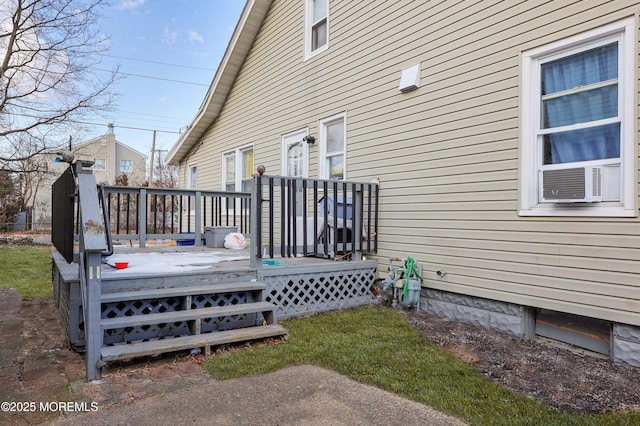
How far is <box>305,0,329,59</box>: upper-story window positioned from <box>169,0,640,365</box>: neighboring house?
8 centimetres

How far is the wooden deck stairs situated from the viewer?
128 inches

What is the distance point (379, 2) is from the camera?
19.0 feet


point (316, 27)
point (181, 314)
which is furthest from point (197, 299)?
point (316, 27)

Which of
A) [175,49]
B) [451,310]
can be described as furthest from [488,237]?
[175,49]

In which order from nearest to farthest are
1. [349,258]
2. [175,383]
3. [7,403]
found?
[7,403], [175,383], [349,258]

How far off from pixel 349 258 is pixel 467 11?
3.34 metres

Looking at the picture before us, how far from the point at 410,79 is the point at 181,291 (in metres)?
3.73

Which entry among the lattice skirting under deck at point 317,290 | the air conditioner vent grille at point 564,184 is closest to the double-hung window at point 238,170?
the lattice skirting under deck at point 317,290

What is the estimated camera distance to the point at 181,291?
12.1ft

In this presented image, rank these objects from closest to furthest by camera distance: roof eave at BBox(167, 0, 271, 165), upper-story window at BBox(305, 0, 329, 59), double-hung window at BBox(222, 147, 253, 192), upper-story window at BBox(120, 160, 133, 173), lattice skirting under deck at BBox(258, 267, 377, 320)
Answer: lattice skirting under deck at BBox(258, 267, 377, 320) → upper-story window at BBox(305, 0, 329, 59) → roof eave at BBox(167, 0, 271, 165) → double-hung window at BBox(222, 147, 253, 192) → upper-story window at BBox(120, 160, 133, 173)

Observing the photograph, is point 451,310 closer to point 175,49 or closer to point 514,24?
point 514,24

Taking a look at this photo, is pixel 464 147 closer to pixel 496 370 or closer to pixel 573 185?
pixel 573 185

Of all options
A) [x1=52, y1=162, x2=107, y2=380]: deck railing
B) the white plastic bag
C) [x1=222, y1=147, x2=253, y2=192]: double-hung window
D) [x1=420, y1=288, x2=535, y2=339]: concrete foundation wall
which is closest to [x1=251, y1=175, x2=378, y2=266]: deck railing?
[x1=420, y1=288, x2=535, y2=339]: concrete foundation wall

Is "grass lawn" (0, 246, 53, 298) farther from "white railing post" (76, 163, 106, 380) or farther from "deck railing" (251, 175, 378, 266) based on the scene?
"deck railing" (251, 175, 378, 266)
